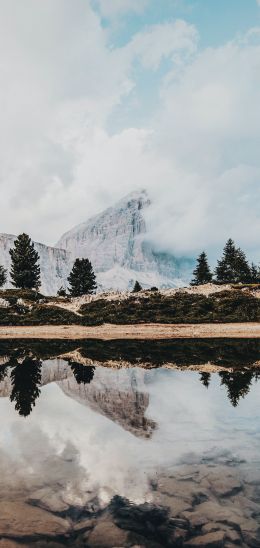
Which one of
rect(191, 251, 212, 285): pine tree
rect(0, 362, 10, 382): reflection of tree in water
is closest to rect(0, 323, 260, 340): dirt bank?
rect(0, 362, 10, 382): reflection of tree in water

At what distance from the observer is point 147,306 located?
220ft

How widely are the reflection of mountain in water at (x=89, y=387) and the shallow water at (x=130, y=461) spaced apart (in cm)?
6

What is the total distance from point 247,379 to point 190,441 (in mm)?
10455

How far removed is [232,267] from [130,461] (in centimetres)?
10077

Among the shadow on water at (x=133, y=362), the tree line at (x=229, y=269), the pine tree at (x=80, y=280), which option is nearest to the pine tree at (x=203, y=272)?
the tree line at (x=229, y=269)

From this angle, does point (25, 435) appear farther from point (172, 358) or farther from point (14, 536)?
point (172, 358)

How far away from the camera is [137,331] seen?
54531 mm

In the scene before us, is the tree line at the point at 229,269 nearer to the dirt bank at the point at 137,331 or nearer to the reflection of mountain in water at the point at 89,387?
the dirt bank at the point at 137,331

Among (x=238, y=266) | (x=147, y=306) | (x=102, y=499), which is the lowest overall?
(x=102, y=499)

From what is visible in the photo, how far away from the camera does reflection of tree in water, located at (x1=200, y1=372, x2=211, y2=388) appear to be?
21.3 meters

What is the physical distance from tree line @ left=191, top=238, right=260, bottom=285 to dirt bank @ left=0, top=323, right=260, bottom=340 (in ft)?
160

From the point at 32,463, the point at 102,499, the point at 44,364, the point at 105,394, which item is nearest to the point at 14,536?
the point at 102,499

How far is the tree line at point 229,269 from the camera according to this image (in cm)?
10406

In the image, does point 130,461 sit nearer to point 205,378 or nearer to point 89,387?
point 89,387
